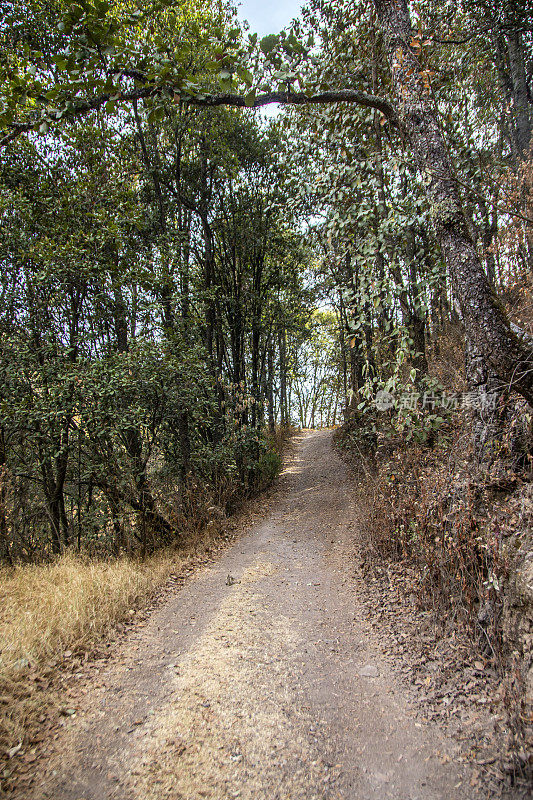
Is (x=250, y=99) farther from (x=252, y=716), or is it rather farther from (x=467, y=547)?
(x=252, y=716)

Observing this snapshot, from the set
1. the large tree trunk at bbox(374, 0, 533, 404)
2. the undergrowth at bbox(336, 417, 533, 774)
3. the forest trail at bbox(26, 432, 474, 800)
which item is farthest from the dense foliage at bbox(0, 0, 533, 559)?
the forest trail at bbox(26, 432, 474, 800)

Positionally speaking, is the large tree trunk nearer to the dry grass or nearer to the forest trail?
the forest trail

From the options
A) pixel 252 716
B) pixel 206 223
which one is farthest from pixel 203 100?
pixel 206 223

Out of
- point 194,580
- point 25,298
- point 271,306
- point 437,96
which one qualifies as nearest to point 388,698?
point 194,580

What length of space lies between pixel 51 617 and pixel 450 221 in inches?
216

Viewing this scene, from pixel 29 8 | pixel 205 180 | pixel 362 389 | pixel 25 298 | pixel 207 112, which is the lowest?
pixel 362 389

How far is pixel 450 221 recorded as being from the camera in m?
3.65

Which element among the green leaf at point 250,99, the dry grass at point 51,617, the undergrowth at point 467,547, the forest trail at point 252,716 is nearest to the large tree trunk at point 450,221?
the undergrowth at point 467,547

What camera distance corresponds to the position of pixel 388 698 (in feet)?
9.61

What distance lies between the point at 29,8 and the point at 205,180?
4076 mm

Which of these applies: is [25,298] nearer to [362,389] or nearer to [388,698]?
[362,389]

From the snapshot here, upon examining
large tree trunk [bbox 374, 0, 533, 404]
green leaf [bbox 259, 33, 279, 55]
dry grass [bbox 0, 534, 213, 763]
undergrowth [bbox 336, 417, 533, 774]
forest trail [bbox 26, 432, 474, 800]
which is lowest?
forest trail [bbox 26, 432, 474, 800]

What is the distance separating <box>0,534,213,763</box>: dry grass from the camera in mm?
2949

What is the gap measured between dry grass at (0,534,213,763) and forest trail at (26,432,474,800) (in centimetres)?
30
